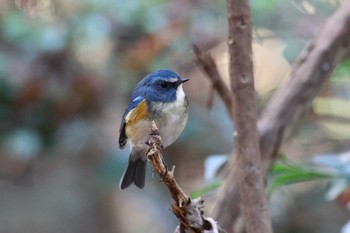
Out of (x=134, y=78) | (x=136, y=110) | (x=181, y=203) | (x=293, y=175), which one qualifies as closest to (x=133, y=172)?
(x=136, y=110)

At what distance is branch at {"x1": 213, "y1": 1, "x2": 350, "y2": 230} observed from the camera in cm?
158

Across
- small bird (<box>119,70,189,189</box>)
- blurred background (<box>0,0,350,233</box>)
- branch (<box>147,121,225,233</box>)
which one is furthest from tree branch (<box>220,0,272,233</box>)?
blurred background (<box>0,0,350,233</box>)

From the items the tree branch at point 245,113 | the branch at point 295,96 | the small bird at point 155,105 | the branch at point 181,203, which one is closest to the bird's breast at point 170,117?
the small bird at point 155,105

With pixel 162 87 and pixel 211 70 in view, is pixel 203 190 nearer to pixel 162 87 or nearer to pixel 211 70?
pixel 211 70

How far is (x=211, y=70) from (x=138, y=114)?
0.33 m

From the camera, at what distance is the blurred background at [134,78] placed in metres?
2.45

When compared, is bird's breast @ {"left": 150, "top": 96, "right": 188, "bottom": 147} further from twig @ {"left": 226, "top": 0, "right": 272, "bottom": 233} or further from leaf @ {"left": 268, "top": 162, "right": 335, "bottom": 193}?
leaf @ {"left": 268, "top": 162, "right": 335, "bottom": 193}

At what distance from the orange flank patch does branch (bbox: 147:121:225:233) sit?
282 millimetres

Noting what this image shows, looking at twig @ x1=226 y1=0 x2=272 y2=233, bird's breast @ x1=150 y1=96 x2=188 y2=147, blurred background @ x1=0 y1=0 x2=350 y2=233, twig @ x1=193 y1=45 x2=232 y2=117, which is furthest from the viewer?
blurred background @ x1=0 y1=0 x2=350 y2=233

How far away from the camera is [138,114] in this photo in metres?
1.20

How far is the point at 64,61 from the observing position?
2514 millimetres

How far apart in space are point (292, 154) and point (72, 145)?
2.70ft

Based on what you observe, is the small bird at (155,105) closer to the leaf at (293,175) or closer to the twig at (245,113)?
the twig at (245,113)

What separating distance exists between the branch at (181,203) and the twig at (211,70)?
0.55m
